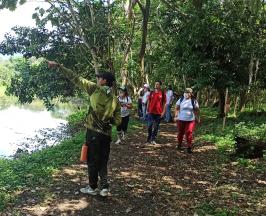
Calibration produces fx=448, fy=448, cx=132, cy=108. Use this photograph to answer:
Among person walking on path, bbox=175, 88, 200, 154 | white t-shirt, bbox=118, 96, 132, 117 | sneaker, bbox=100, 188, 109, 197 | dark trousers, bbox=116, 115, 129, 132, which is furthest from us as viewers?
dark trousers, bbox=116, 115, 129, 132

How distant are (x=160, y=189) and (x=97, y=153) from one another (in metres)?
1.88

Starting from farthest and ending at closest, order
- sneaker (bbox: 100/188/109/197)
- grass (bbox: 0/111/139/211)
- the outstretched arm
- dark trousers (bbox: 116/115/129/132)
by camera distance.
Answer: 1. dark trousers (bbox: 116/115/129/132)
2. grass (bbox: 0/111/139/211)
3. sneaker (bbox: 100/188/109/197)
4. the outstretched arm

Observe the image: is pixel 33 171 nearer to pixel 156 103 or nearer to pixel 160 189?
pixel 160 189

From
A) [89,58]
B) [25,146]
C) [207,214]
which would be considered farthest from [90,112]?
[89,58]

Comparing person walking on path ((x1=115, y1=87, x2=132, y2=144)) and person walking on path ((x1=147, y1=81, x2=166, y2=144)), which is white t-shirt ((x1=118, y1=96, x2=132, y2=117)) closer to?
person walking on path ((x1=115, y1=87, x2=132, y2=144))

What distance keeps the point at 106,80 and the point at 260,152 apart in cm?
568

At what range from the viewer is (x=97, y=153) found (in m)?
7.63

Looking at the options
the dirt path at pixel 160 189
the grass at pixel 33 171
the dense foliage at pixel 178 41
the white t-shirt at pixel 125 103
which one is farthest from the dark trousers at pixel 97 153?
the dense foliage at pixel 178 41

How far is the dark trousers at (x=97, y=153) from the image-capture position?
7586 mm

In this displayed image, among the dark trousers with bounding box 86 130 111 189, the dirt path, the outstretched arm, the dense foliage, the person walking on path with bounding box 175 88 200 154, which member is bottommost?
the dirt path

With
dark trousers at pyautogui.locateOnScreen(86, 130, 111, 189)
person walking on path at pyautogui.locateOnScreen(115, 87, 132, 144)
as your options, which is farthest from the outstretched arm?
person walking on path at pyautogui.locateOnScreen(115, 87, 132, 144)

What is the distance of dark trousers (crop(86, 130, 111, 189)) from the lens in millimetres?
7586

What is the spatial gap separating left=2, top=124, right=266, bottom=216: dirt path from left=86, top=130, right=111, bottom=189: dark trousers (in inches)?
18.0

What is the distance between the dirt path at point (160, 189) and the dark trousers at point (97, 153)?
0.46 meters
